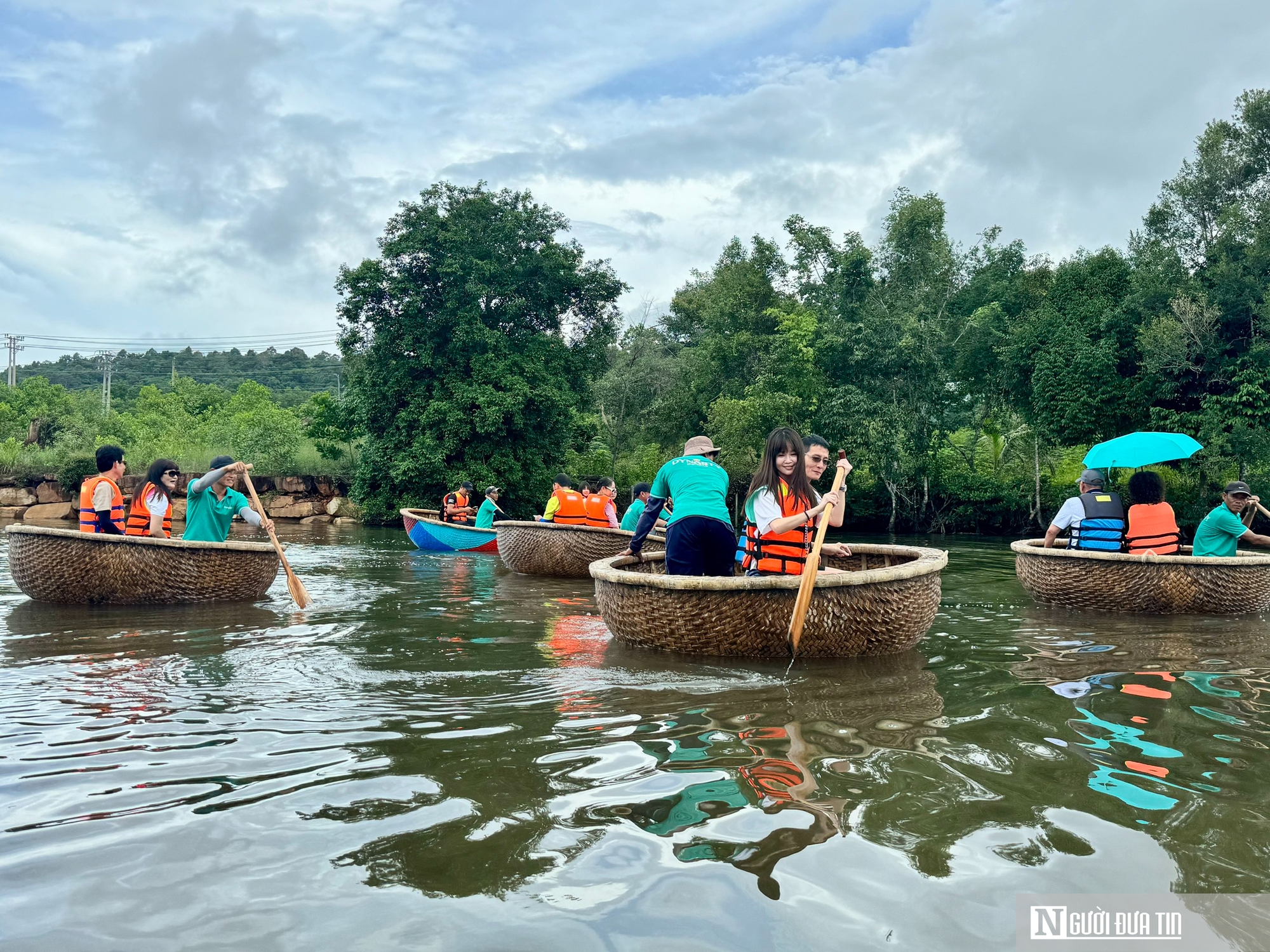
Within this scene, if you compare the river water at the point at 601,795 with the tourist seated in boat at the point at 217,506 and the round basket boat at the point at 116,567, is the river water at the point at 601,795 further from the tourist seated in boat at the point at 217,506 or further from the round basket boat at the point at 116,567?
the tourist seated in boat at the point at 217,506

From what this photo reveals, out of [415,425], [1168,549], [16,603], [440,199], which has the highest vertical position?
[440,199]

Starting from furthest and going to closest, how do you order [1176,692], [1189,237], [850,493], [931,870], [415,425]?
[850,493] < [415,425] < [1189,237] < [1176,692] < [931,870]

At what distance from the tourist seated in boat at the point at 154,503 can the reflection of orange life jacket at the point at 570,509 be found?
512 centimetres

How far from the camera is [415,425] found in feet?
84.9

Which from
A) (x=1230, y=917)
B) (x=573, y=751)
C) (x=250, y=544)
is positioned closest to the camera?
(x=1230, y=917)

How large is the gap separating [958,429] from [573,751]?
29.5 m

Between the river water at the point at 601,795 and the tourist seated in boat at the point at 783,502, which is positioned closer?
the river water at the point at 601,795

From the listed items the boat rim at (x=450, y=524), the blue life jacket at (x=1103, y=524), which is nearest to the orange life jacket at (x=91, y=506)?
the boat rim at (x=450, y=524)

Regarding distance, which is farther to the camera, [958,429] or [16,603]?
[958,429]

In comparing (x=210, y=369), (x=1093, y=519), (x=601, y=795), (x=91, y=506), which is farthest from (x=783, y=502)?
(x=210, y=369)

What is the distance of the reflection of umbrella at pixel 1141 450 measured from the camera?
339 inches

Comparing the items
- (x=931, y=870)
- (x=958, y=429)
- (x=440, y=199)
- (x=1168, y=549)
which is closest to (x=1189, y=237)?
(x=958, y=429)

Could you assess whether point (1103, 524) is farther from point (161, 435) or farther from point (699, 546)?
point (161, 435)

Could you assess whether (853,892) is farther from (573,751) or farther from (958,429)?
(958,429)
